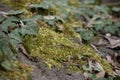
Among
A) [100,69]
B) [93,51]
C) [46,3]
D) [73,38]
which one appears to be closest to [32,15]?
[46,3]

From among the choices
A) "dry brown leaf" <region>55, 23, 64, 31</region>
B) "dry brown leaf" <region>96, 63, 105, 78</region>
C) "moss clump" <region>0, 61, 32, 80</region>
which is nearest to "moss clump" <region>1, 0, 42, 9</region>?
"dry brown leaf" <region>55, 23, 64, 31</region>

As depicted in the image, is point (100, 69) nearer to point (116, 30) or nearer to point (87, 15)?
point (116, 30)

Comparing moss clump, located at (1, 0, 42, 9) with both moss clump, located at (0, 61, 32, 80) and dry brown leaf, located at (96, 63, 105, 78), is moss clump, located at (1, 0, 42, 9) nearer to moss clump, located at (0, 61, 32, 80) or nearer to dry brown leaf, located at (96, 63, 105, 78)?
moss clump, located at (0, 61, 32, 80)

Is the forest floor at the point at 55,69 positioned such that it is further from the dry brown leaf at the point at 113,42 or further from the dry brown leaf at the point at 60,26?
the dry brown leaf at the point at 60,26

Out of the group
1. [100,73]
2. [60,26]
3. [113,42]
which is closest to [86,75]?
[100,73]

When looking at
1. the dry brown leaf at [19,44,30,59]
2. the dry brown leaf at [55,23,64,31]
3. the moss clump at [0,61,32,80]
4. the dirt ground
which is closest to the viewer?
the moss clump at [0,61,32,80]

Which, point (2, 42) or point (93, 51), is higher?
point (2, 42)

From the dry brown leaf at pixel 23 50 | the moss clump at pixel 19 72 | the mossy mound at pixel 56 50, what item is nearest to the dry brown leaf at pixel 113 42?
the mossy mound at pixel 56 50
